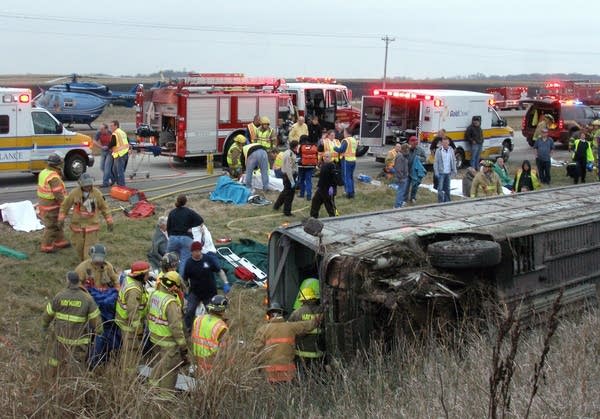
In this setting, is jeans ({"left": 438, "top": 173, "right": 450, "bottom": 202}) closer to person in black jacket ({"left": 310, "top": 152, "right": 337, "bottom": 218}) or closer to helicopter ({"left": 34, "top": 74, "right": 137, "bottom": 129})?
person in black jacket ({"left": 310, "top": 152, "right": 337, "bottom": 218})

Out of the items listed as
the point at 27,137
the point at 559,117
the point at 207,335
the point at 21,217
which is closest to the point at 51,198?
the point at 21,217

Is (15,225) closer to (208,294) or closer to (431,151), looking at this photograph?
(208,294)

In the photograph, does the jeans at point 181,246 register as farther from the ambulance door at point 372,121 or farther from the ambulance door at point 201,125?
the ambulance door at point 372,121

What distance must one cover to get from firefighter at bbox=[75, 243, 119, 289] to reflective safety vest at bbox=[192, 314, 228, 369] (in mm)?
2187

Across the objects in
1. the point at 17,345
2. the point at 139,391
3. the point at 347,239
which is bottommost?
the point at 17,345

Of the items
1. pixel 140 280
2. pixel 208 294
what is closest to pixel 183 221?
pixel 208 294

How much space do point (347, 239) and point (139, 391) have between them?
9.35 feet

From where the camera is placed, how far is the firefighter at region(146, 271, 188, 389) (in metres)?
7.28

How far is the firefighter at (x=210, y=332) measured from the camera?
6.91m

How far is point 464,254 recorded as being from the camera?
7.36 metres

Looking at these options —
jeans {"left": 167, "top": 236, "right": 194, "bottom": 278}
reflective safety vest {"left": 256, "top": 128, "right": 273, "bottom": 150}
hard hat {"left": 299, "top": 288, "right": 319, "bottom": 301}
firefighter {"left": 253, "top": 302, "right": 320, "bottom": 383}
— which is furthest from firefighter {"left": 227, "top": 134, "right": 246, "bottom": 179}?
firefighter {"left": 253, "top": 302, "right": 320, "bottom": 383}

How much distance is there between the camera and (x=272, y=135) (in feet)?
61.5

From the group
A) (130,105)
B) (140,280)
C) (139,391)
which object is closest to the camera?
(139,391)

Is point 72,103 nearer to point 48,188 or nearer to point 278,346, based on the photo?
point 48,188
